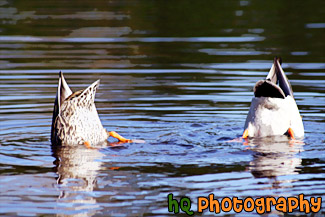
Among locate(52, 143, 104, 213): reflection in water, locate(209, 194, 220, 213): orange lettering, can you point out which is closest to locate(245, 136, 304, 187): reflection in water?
locate(209, 194, 220, 213): orange lettering

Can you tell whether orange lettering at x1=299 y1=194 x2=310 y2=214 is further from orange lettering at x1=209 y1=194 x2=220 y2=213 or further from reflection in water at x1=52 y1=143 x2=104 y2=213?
reflection in water at x1=52 y1=143 x2=104 y2=213

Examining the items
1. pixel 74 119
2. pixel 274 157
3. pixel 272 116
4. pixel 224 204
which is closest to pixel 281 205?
pixel 224 204

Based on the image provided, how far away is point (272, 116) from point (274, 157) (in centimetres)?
124

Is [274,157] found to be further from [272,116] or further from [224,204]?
[224,204]

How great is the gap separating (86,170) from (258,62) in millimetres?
7904

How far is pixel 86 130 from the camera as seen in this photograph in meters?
8.80

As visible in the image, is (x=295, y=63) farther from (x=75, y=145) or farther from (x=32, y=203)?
(x=32, y=203)

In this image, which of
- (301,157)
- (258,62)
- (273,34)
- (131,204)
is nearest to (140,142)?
(301,157)

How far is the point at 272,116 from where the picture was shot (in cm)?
901

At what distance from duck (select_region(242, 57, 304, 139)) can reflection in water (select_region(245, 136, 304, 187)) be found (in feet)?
0.38

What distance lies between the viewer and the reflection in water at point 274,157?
23.6ft

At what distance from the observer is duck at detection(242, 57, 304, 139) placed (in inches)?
349

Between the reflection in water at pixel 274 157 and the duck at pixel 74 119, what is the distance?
66.5 inches

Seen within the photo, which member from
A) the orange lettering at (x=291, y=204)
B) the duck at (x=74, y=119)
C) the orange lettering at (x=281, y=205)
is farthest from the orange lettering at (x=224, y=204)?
the duck at (x=74, y=119)
